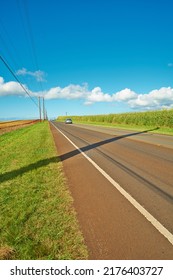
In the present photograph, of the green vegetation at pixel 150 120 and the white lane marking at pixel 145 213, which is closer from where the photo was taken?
the white lane marking at pixel 145 213

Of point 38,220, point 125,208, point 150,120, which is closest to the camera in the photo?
point 38,220

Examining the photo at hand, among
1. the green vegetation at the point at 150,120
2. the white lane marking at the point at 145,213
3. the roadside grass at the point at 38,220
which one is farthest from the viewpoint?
the green vegetation at the point at 150,120

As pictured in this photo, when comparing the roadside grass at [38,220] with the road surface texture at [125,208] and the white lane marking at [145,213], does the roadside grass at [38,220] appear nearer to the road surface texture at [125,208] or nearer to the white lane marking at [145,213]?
the road surface texture at [125,208]

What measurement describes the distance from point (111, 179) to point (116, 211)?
6.80 feet

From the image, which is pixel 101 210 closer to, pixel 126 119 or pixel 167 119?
pixel 167 119

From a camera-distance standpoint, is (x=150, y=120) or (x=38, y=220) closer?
(x=38, y=220)

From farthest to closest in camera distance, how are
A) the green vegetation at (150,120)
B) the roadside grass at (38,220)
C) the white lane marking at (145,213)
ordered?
the green vegetation at (150,120), the white lane marking at (145,213), the roadside grass at (38,220)

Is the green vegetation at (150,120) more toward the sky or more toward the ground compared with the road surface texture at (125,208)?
more toward the sky

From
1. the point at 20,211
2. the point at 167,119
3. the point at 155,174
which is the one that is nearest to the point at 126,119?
the point at 167,119

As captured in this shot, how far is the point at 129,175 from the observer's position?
6.55 meters

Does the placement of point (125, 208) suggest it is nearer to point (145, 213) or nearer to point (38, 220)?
point (145, 213)

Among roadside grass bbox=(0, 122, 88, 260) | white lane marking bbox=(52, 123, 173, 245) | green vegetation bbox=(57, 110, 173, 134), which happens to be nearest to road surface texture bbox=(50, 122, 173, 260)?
white lane marking bbox=(52, 123, 173, 245)

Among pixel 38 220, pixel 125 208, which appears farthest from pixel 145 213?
pixel 38 220

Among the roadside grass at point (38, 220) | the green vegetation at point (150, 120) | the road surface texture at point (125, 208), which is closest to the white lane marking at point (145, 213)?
the road surface texture at point (125, 208)
